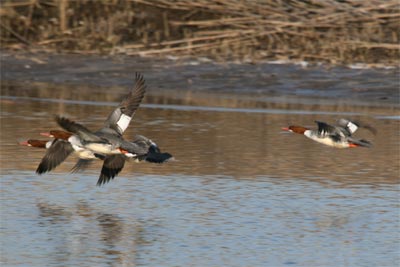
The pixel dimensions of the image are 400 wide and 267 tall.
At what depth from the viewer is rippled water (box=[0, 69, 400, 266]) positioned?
27.7 feet

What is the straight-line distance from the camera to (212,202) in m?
10.2

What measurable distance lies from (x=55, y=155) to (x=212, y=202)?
135 cm

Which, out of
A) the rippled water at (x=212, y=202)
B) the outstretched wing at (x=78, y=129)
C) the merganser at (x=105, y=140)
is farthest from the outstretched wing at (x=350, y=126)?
the outstretched wing at (x=78, y=129)

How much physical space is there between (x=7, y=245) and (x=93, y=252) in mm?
617

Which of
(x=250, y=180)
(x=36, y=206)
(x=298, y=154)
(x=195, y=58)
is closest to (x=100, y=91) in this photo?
(x=195, y=58)

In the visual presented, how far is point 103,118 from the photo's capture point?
50.0 ft

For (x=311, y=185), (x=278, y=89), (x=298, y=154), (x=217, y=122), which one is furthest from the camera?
(x=278, y=89)

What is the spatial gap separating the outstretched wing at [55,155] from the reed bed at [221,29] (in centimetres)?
890

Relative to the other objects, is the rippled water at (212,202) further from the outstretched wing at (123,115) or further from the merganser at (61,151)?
the outstretched wing at (123,115)

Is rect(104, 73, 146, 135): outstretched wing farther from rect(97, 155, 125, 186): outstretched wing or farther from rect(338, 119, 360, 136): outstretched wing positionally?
rect(338, 119, 360, 136): outstretched wing

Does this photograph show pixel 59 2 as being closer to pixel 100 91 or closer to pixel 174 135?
pixel 100 91

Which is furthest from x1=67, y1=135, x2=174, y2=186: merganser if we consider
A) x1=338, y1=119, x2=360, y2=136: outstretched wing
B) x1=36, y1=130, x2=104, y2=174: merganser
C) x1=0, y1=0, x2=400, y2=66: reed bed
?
x1=0, y1=0, x2=400, y2=66: reed bed

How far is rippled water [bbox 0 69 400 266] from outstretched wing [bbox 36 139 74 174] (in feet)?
0.85

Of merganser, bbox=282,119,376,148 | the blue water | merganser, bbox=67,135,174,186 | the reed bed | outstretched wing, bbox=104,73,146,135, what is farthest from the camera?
the reed bed
